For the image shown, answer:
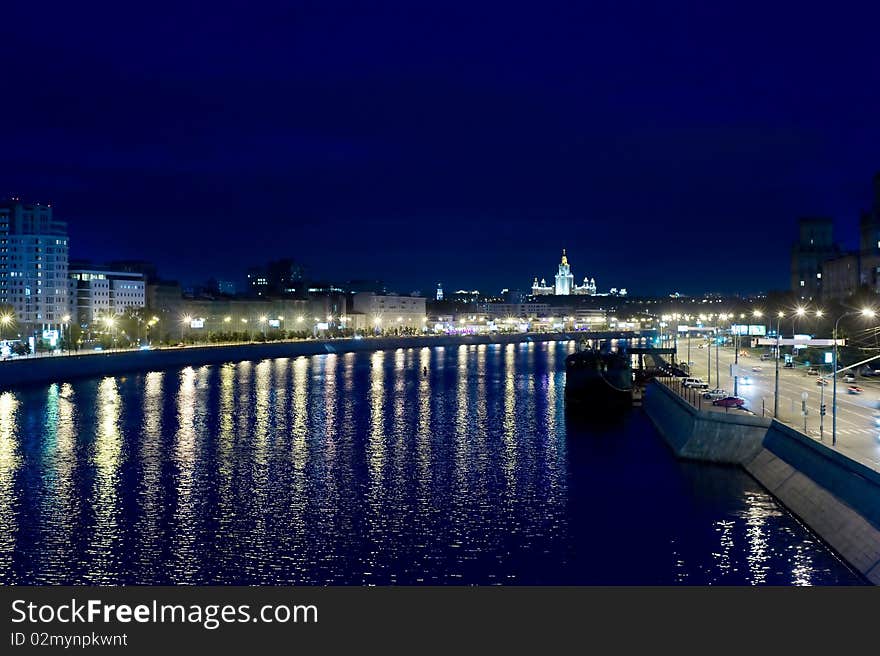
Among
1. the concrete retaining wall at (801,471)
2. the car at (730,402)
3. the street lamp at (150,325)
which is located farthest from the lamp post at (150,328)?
the car at (730,402)

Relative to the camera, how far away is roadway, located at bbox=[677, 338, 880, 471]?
89.9 ft

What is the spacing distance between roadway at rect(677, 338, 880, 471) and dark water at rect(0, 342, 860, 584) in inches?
113

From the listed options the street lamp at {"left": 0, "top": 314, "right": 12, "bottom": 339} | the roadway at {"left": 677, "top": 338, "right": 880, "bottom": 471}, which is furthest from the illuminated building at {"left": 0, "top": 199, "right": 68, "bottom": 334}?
the roadway at {"left": 677, "top": 338, "right": 880, "bottom": 471}

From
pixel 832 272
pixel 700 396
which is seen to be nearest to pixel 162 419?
pixel 700 396

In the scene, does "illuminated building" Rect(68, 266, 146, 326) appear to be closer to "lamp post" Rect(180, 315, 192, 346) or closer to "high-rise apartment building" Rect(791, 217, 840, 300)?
"lamp post" Rect(180, 315, 192, 346)

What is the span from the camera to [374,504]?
2883cm

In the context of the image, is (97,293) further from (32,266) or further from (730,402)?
(730,402)

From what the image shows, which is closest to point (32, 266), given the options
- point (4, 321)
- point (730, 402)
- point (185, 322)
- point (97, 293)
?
point (97, 293)

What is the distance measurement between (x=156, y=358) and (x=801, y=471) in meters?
80.5

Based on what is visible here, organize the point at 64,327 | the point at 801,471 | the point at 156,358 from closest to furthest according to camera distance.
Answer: the point at 801,471, the point at 156,358, the point at 64,327

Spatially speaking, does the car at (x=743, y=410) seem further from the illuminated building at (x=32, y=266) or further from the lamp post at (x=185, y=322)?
the lamp post at (x=185, y=322)
